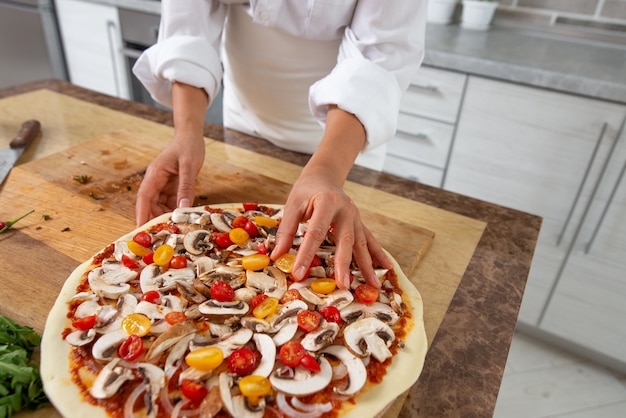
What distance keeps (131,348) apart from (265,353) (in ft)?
0.70

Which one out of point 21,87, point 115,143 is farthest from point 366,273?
point 21,87

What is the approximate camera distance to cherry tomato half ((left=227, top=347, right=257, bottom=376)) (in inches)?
27.8

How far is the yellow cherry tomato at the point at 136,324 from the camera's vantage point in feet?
2.46

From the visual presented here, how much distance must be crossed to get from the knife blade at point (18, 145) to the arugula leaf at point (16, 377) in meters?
0.67

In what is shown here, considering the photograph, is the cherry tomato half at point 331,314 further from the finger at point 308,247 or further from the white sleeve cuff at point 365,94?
the white sleeve cuff at point 365,94

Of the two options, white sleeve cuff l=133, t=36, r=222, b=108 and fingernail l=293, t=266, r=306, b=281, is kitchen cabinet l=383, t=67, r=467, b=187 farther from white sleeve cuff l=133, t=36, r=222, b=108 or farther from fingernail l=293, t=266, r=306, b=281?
fingernail l=293, t=266, r=306, b=281

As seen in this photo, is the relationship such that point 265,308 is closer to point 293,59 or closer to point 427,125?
point 293,59

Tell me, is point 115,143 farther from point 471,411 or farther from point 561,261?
point 561,261

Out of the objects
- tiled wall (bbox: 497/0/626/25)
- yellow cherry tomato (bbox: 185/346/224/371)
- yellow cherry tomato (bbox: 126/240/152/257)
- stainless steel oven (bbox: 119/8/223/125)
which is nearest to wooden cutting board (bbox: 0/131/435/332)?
yellow cherry tomato (bbox: 126/240/152/257)

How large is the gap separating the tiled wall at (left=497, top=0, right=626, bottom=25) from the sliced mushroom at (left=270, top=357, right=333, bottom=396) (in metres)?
2.24

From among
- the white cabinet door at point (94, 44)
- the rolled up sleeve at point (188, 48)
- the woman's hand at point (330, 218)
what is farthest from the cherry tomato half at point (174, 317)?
the white cabinet door at point (94, 44)

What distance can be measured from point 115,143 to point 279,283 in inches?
35.0

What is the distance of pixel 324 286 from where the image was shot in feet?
2.80

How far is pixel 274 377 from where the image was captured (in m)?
0.69
